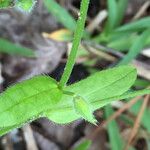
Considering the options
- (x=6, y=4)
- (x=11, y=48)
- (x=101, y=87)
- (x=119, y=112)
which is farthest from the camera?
(x=119, y=112)

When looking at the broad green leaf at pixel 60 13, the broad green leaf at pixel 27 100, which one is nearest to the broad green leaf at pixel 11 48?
the broad green leaf at pixel 60 13

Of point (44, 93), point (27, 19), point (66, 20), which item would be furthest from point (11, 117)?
point (27, 19)

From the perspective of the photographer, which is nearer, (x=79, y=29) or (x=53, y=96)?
(x=79, y=29)

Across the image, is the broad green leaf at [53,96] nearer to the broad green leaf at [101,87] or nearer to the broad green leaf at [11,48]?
the broad green leaf at [101,87]

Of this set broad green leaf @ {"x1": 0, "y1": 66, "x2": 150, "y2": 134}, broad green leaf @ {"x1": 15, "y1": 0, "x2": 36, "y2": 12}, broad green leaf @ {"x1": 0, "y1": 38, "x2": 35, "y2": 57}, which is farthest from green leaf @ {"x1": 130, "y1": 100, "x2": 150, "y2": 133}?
broad green leaf @ {"x1": 15, "y1": 0, "x2": 36, "y2": 12}

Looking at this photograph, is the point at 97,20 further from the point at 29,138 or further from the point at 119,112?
the point at 29,138

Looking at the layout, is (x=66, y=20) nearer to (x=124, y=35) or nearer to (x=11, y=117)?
(x=124, y=35)

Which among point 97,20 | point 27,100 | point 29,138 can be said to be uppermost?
point 97,20

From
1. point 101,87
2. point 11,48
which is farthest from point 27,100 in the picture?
point 11,48
